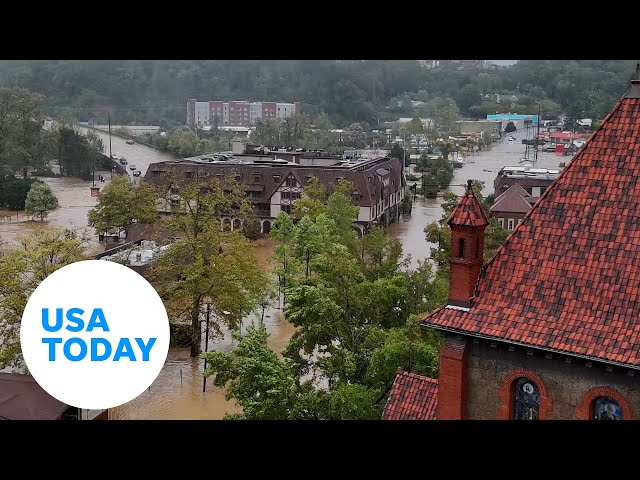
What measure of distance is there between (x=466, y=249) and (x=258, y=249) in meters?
40.5

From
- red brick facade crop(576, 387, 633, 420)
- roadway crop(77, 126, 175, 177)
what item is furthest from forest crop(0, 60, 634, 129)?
red brick facade crop(576, 387, 633, 420)

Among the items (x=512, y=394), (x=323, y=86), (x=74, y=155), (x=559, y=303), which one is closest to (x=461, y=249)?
(x=559, y=303)

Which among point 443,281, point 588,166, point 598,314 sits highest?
point 588,166

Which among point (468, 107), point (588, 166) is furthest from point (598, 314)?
point (468, 107)

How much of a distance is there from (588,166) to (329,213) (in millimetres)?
28680

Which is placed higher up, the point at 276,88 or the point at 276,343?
the point at 276,88

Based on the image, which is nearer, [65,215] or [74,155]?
[65,215]

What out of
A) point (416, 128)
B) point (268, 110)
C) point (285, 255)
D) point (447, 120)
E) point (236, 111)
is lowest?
point (285, 255)

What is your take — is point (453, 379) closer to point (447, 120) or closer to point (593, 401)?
point (593, 401)

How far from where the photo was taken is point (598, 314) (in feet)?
40.4

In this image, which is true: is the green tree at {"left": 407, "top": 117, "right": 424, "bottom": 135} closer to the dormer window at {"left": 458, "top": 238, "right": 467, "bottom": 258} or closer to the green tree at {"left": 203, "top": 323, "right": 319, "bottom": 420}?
the green tree at {"left": 203, "top": 323, "right": 319, "bottom": 420}

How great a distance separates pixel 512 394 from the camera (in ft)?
42.6

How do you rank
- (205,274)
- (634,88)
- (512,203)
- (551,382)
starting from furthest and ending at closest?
(512,203) < (205,274) < (634,88) < (551,382)

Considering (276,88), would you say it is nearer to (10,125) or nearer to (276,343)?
(10,125)
